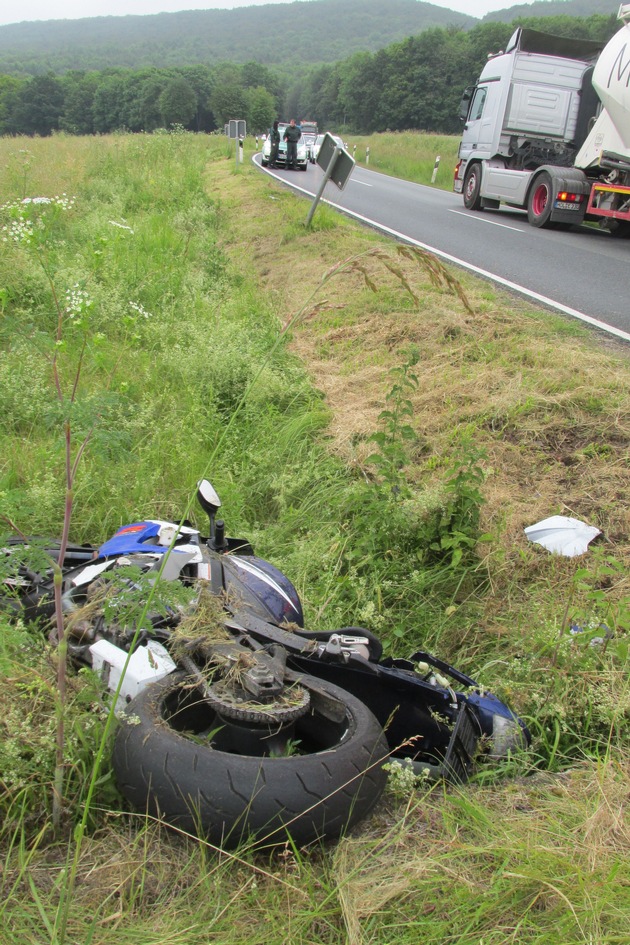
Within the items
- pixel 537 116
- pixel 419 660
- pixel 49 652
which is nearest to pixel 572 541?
pixel 419 660

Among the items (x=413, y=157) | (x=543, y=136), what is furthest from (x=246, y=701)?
(x=413, y=157)

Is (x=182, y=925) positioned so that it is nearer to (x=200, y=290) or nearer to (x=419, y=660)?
(x=419, y=660)

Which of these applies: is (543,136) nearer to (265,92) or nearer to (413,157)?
(413,157)

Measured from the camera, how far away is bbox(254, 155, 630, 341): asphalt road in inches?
275

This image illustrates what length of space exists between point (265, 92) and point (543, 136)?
56.3 m

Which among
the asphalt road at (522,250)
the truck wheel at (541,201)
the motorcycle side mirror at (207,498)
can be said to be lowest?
the motorcycle side mirror at (207,498)

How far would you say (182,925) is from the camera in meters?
1.55

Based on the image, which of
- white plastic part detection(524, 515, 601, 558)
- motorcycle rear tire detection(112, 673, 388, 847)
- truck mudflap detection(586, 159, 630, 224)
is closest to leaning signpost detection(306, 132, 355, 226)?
white plastic part detection(524, 515, 601, 558)

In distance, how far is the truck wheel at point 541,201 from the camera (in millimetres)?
12859

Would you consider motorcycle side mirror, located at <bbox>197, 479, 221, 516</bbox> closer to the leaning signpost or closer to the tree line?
the leaning signpost

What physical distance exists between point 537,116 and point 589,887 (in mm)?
16436

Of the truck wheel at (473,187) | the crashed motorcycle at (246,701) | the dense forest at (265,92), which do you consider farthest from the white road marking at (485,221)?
the dense forest at (265,92)

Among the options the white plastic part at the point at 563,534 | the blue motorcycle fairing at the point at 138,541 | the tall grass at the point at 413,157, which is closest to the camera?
the blue motorcycle fairing at the point at 138,541

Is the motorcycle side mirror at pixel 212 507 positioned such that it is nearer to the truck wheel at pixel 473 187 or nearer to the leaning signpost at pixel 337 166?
the leaning signpost at pixel 337 166
